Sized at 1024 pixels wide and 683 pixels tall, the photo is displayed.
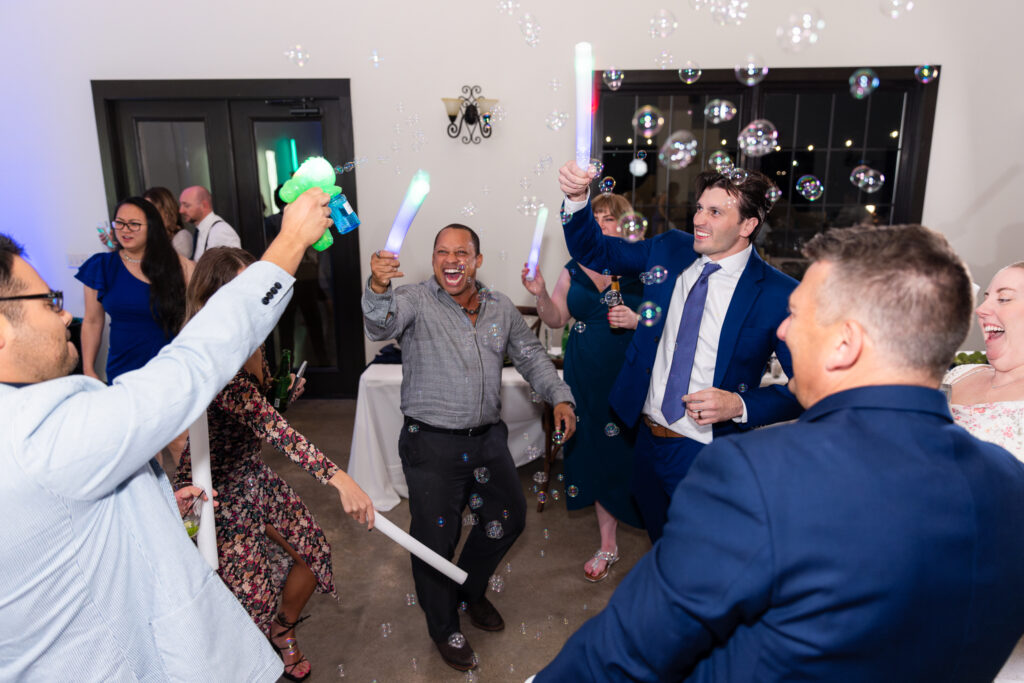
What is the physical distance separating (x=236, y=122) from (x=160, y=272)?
8.61ft

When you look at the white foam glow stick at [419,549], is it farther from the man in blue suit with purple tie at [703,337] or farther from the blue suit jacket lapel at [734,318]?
the blue suit jacket lapel at [734,318]

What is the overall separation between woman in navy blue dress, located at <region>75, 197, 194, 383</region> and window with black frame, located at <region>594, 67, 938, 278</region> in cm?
347

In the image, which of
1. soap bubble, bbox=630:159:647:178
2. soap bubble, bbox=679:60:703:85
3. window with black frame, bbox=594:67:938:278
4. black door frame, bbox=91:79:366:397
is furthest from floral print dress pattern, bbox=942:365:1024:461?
black door frame, bbox=91:79:366:397

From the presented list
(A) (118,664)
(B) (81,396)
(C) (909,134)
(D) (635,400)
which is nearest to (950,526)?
(B) (81,396)

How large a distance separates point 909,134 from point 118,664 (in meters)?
6.16

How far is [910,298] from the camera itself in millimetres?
808

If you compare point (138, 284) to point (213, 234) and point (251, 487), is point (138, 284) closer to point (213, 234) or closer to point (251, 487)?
point (213, 234)

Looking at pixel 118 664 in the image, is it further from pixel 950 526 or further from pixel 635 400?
pixel 635 400

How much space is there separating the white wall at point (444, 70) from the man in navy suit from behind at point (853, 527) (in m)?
4.54

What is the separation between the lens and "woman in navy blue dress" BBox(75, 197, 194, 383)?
313 cm

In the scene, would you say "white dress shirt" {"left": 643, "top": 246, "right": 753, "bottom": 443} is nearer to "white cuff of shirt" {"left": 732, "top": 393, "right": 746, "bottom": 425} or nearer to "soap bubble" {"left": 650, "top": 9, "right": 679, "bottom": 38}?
"white cuff of shirt" {"left": 732, "top": 393, "right": 746, "bottom": 425}

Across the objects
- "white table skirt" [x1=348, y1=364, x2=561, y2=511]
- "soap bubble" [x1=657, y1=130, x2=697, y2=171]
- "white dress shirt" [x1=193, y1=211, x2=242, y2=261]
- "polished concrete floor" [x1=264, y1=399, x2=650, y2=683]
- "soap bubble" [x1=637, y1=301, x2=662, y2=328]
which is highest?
"soap bubble" [x1=657, y1=130, x2=697, y2=171]

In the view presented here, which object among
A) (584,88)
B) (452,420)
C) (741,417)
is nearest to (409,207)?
(584,88)

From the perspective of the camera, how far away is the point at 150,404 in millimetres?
921
